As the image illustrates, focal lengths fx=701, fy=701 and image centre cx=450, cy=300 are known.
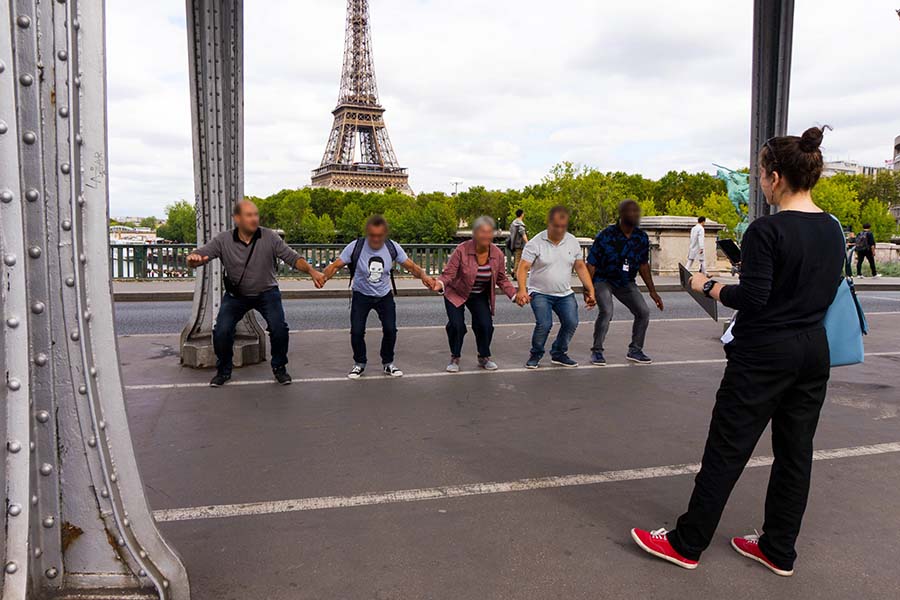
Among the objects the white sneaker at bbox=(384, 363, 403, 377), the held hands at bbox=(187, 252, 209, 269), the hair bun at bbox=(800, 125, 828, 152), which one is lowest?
the white sneaker at bbox=(384, 363, 403, 377)

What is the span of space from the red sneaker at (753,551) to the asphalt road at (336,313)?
316 inches

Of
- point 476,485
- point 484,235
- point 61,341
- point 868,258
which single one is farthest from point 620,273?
point 868,258

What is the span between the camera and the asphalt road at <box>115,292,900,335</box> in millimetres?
11157

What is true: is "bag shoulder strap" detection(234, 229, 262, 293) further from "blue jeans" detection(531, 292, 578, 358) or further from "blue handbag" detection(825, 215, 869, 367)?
"blue handbag" detection(825, 215, 869, 367)

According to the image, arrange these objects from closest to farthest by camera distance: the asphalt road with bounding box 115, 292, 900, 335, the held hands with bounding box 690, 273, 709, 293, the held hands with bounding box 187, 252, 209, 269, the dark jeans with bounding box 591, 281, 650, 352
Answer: the held hands with bounding box 690, 273, 709, 293
the held hands with bounding box 187, 252, 209, 269
the dark jeans with bounding box 591, 281, 650, 352
the asphalt road with bounding box 115, 292, 900, 335

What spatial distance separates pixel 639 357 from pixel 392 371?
286 cm

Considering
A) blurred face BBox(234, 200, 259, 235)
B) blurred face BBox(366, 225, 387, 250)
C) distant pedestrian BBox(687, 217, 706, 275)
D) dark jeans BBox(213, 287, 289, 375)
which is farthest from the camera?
distant pedestrian BBox(687, 217, 706, 275)

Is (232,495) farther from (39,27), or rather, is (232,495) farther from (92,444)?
(39,27)

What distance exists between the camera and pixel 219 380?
6.57 metres

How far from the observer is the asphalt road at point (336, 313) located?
439 inches

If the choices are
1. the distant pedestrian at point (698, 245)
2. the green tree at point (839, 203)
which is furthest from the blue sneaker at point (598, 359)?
the green tree at point (839, 203)

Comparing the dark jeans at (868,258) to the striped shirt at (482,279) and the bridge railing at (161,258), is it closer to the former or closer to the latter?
the bridge railing at (161,258)

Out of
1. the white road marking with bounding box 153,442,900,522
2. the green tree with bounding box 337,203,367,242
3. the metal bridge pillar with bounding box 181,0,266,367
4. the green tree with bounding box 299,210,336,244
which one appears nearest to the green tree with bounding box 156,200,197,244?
the green tree with bounding box 299,210,336,244

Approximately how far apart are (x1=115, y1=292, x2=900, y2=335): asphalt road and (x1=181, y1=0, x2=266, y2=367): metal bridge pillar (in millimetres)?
3135
